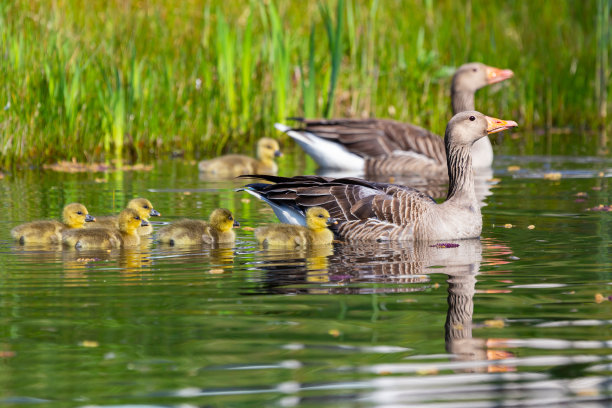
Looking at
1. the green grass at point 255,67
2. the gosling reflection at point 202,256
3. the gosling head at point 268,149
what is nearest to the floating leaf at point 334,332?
the gosling reflection at point 202,256

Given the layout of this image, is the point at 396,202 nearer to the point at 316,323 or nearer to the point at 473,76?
the point at 316,323

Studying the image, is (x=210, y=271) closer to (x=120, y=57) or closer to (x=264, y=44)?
(x=120, y=57)

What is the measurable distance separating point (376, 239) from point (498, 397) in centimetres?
531

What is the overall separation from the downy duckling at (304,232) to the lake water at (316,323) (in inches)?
5.8

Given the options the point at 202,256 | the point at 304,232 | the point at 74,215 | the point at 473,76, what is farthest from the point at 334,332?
the point at 473,76

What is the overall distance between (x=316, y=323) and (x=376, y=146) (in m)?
10.8

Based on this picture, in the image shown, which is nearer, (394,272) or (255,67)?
(394,272)

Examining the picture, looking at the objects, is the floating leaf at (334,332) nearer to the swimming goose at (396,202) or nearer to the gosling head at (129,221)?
the swimming goose at (396,202)

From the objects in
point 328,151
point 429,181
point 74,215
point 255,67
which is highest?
point 255,67

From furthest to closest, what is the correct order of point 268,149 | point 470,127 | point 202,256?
1. point 268,149
2. point 470,127
3. point 202,256

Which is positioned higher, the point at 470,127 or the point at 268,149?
the point at 268,149

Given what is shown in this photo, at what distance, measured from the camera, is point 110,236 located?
33.2ft

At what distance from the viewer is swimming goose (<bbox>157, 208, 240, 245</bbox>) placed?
10.2 m

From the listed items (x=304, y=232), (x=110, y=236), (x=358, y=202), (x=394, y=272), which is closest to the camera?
(x=394, y=272)
